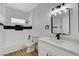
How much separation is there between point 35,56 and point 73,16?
3.76ft

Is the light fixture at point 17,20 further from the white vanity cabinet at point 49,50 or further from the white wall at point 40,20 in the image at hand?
the white vanity cabinet at point 49,50

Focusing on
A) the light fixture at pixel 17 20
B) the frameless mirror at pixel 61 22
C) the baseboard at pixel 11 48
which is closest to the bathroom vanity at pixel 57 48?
the frameless mirror at pixel 61 22

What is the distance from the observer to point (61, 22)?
1.62 m

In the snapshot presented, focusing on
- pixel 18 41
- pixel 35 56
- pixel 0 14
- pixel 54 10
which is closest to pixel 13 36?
pixel 18 41

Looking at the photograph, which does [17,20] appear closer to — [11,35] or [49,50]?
[11,35]

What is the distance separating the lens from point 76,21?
4.26 feet

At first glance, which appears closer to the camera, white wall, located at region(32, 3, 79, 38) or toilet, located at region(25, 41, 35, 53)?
white wall, located at region(32, 3, 79, 38)

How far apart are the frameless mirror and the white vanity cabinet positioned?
53cm

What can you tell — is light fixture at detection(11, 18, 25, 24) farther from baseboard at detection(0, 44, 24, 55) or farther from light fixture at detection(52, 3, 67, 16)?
light fixture at detection(52, 3, 67, 16)

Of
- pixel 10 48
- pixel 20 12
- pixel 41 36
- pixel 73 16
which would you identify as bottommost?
pixel 10 48

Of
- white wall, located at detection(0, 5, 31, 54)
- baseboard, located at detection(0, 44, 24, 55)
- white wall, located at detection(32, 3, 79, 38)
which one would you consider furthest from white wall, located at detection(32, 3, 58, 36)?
baseboard, located at detection(0, 44, 24, 55)

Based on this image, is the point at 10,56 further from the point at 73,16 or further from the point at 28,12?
the point at 73,16

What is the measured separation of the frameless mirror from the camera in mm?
1497

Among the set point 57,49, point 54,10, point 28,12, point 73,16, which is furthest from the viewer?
point 54,10
